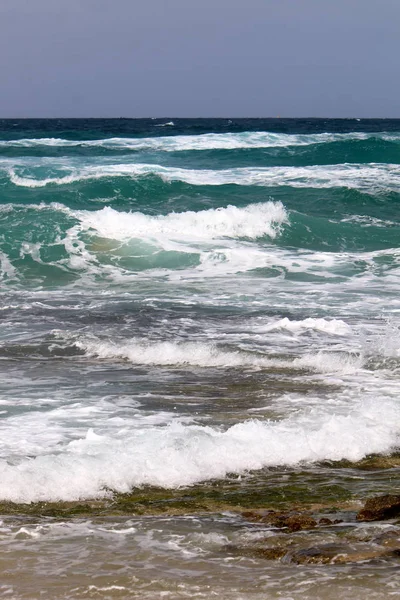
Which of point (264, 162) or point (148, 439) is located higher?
point (264, 162)

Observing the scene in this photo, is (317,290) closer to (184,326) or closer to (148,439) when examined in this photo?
(184,326)

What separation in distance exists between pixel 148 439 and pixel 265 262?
10504 millimetres

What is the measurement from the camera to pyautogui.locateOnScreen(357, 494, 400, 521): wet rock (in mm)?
5227

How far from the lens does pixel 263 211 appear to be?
21906 mm

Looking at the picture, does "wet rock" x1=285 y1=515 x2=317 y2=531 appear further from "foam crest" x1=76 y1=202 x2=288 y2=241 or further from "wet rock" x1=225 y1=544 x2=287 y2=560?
"foam crest" x1=76 y1=202 x2=288 y2=241

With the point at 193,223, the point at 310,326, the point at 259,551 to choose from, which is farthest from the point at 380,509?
the point at 193,223

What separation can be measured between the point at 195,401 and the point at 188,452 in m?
1.61

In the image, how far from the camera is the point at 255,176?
31328 millimetres

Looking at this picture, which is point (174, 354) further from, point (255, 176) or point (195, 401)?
point (255, 176)

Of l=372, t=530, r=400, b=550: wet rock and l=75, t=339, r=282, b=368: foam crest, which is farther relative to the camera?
l=75, t=339, r=282, b=368: foam crest

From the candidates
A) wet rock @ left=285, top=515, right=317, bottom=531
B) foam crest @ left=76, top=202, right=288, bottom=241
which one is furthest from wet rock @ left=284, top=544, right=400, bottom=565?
foam crest @ left=76, top=202, right=288, bottom=241

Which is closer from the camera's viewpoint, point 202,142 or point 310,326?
point 310,326

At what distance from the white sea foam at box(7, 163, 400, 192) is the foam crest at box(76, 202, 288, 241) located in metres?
6.19

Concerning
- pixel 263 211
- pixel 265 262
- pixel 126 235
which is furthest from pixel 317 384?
→ pixel 263 211
